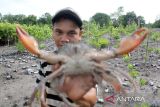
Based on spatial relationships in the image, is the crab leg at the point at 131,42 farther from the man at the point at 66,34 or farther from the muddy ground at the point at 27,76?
the muddy ground at the point at 27,76

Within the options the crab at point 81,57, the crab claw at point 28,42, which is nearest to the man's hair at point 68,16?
the crab at point 81,57

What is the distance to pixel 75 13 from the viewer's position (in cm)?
252

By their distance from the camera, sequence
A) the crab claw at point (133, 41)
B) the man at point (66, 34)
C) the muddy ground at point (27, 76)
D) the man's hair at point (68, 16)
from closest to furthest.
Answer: the crab claw at point (133, 41) → the man at point (66, 34) → the man's hair at point (68, 16) → the muddy ground at point (27, 76)

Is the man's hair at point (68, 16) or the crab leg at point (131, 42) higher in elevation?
the man's hair at point (68, 16)

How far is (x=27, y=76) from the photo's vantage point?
26.3 ft

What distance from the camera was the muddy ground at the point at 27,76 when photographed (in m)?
6.45

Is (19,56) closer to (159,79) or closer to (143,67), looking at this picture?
(143,67)

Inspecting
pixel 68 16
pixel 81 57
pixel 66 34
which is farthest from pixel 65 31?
pixel 81 57

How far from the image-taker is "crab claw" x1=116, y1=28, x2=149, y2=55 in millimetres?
1547

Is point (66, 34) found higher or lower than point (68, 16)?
lower

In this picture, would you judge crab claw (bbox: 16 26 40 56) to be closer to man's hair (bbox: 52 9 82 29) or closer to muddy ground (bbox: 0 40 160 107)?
man's hair (bbox: 52 9 82 29)

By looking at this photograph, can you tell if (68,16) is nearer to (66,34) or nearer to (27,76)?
(66,34)

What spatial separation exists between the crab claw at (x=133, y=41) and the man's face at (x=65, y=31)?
81 cm

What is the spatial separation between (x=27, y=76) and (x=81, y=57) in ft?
21.4
